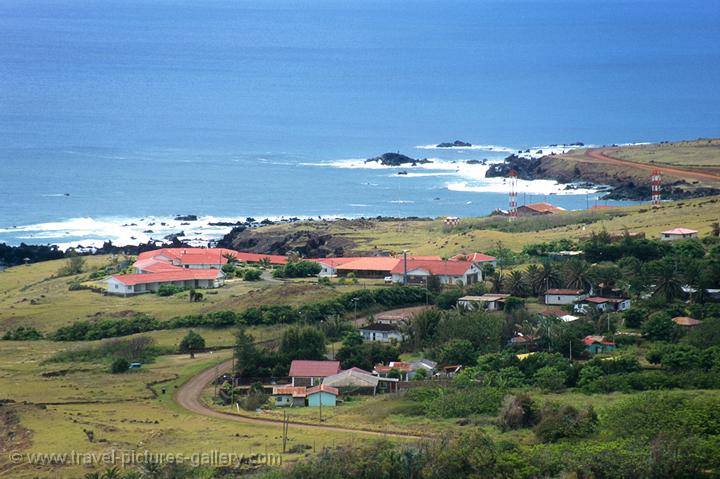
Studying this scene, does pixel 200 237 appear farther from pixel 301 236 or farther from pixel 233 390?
pixel 233 390

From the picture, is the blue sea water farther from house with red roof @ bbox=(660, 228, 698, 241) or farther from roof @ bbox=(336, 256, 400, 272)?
house with red roof @ bbox=(660, 228, 698, 241)

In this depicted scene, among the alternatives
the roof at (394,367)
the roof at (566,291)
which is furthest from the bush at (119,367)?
the roof at (566,291)

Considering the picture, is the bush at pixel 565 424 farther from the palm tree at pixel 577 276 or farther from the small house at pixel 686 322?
the palm tree at pixel 577 276

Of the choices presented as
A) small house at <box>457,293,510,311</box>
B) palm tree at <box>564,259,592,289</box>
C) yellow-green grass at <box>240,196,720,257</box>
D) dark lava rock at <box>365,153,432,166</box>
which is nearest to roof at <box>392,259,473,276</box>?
small house at <box>457,293,510,311</box>

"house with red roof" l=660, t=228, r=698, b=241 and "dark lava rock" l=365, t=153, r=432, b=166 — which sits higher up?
"dark lava rock" l=365, t=153, r=432, b=166

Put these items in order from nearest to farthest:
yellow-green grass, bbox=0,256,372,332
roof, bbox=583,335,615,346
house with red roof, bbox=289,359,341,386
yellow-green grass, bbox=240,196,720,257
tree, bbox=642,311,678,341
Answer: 1. house with red roof, bbox=289,359,341,386
2. roof, bbox=583,335,615,346
3. tree, bbox=642,311,678,341
4. yellow-green grass, bbox=0,256,372,332
5. yellow-green grass, bbox=240,196,720,257

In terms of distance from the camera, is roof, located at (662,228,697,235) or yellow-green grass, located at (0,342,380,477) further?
roof, located at (662,228,697,235)
